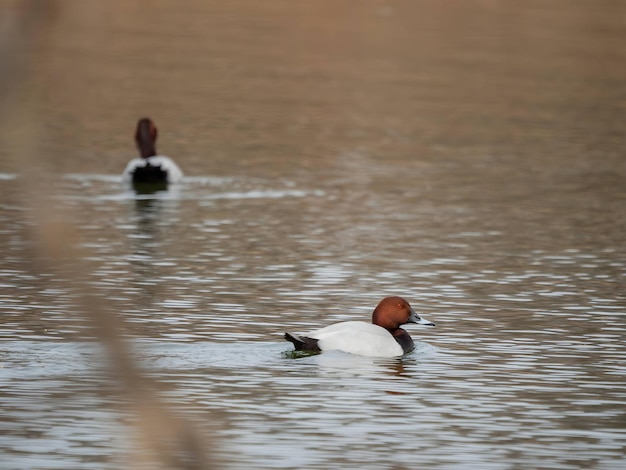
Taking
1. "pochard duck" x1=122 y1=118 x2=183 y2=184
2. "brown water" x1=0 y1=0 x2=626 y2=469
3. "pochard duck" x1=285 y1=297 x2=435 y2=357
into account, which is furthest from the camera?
"pochard duck" x1=122 y1=118 x2=183 y2=184

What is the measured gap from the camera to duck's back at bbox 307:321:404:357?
1091 cm

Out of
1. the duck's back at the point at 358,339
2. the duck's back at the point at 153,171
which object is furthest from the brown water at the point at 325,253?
the duck's back at the point at 153,171

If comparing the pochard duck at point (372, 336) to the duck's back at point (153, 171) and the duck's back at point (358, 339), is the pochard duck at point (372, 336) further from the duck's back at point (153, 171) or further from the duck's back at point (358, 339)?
the duck's back at point (153, 171)

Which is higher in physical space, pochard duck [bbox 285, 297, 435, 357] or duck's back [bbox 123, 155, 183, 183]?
duck's back [bbox 123, 155, 183, 183]

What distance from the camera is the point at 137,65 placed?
38.8 meters

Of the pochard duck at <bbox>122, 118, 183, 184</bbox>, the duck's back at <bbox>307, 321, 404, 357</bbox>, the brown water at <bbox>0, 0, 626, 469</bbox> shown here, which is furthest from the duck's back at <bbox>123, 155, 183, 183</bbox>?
the duck's back at <bbox>307, 321, 404, 357</bbox>

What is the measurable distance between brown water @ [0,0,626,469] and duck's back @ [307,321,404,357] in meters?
0.09

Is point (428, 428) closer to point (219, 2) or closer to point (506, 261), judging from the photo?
point (506, 261)

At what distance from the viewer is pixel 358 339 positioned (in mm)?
11109

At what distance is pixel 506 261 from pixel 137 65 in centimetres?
2396

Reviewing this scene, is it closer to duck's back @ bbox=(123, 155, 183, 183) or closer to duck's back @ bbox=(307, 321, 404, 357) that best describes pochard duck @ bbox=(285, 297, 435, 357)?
duck's back @ bbox=(307, 321, 404, 357)

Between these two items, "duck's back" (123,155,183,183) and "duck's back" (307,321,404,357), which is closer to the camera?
"duck's back" (307,321,404,357)

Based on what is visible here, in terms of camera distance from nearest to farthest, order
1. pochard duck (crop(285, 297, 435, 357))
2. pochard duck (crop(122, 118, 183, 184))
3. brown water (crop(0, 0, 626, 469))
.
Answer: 1. brown water (crop(0, 0, 626, 469))
2. pochard duck (crop(285, 297, 435, 357))
3. pochard duck (crop(122, 118, 183, 184))

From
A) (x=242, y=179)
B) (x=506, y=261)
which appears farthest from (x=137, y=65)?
(x=506, y=261)
